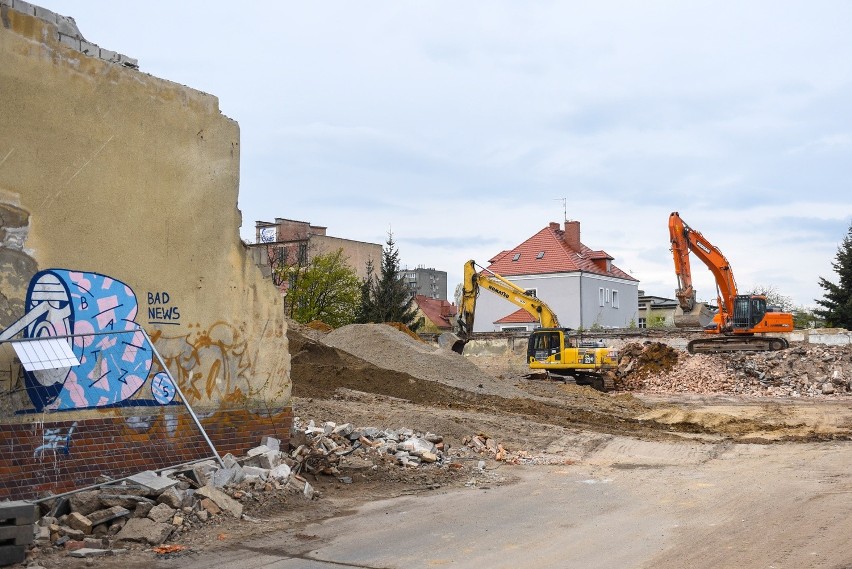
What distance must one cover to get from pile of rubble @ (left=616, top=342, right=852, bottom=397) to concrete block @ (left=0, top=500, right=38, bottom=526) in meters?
27.3

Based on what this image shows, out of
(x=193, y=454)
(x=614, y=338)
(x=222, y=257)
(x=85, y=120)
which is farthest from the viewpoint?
(x=614, y=338)

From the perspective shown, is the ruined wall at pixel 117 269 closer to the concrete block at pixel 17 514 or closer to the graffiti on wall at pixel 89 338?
the graffiti on wall at pixel 89 338

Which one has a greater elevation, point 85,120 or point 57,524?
point 85,120

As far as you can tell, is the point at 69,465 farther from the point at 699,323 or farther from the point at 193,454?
the point at 699,323

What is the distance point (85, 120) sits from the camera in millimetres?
9242

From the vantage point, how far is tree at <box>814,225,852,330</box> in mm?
47125

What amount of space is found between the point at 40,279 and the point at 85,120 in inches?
71.2

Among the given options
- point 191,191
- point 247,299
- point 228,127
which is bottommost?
point 247,299

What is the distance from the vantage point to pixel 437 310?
81.2m

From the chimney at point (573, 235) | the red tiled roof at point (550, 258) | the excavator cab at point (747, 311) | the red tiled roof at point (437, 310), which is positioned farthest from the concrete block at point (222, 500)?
the red tiled roof at point (437, 310)

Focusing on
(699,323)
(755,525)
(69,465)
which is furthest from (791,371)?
(69,465)

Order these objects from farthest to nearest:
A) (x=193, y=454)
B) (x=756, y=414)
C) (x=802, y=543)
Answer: (x=756, y=414) → (x=193, y=454) → (x=802, y=543)

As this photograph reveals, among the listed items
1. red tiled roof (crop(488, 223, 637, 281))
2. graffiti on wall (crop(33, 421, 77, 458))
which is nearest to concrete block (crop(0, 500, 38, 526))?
graffiti on wall (crop(33, 421, 77, 458))

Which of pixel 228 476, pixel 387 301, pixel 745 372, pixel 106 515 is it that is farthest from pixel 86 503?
pixel 387 301
